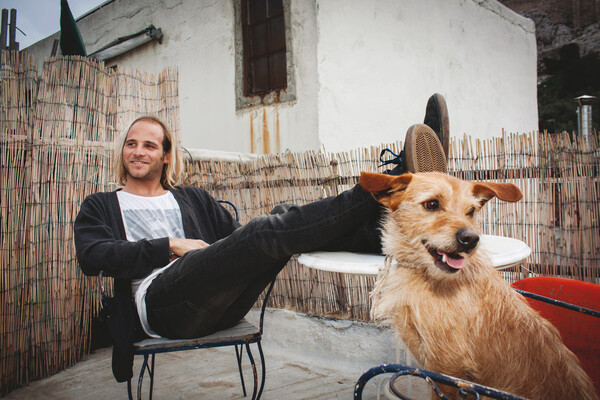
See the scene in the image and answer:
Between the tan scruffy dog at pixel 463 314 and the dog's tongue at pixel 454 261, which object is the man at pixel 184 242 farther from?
the dog's tongue at pixel 454 261

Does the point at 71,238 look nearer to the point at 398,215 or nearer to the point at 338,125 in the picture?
the point at 398,215

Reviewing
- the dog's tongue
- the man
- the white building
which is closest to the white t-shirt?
the man

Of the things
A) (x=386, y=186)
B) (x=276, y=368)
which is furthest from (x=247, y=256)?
(x=276, y=368)

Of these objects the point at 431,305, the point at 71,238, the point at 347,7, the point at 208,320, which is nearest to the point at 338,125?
the point at 347,7

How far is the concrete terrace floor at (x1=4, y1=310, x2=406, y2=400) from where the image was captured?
2.99 meters

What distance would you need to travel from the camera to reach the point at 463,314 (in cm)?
133

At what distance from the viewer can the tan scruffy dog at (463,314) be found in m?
1.29

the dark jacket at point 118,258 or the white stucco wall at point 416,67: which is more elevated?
the white stucco wall at point 416,67

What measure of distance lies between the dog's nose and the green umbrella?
185 inches

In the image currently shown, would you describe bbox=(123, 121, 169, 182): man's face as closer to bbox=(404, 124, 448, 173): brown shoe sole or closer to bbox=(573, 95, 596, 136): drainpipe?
bbox=(404, 124, 448, 173): brown shoe sole

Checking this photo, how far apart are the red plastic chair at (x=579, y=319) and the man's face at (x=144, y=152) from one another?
2326 mm

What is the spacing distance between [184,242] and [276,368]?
72.1 inches

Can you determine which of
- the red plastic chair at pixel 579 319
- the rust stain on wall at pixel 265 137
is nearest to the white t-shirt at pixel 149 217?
the red plastic chair at pixel 579 319

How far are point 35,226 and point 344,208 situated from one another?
2.86 m
